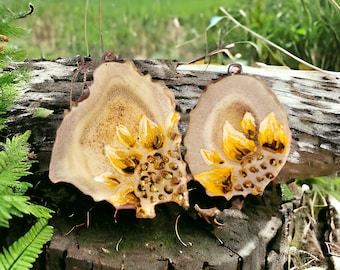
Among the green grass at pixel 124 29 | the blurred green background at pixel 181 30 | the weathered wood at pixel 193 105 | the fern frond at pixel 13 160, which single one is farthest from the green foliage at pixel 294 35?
the fern frond at pixel 13 160

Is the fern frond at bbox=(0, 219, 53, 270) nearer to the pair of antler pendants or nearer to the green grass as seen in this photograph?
the pair of antler pendants

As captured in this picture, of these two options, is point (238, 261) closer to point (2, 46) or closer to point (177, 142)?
point (177, 142)

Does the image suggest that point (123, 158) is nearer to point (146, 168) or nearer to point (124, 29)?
point (146, 168)

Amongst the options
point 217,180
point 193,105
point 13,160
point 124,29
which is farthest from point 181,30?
point 13,160

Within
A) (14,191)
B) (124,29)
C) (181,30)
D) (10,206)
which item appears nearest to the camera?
(10,206)

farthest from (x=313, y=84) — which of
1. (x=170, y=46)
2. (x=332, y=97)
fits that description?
(x=170, y=46)
